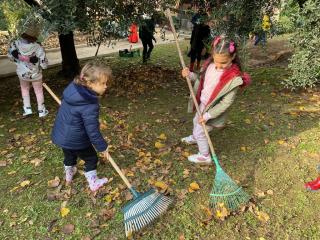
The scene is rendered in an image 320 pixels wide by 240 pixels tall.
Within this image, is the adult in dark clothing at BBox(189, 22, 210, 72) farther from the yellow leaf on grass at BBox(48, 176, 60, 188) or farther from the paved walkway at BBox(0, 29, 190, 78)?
the yellow leaf on grass at BBox(48, 176, 60, 188)

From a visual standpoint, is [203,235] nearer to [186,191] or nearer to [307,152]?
[186,191]

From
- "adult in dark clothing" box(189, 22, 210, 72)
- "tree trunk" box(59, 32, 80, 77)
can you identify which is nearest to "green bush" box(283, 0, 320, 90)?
"adult in dark clothing" box(189, 22, 210, 72)

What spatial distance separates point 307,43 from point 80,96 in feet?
15.1

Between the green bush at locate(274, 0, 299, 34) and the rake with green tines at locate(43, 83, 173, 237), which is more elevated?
the green bush at locate(274, 0, 299, 34)

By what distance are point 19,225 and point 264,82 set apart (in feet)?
20.3

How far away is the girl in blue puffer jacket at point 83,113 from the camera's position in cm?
359

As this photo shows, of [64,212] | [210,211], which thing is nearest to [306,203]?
[210,211]

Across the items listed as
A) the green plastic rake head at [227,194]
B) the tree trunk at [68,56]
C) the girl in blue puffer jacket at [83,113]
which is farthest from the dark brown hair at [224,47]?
the tree trunk at [68,56]

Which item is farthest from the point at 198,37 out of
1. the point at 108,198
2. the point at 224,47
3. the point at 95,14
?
Answer: the point at 108,198

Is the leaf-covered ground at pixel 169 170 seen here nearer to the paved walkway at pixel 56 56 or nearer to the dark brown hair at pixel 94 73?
the dark brown hair at pixel 94 73

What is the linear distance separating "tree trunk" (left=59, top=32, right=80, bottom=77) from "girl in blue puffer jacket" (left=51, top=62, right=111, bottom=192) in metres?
4.66

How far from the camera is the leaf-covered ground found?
3.77 m

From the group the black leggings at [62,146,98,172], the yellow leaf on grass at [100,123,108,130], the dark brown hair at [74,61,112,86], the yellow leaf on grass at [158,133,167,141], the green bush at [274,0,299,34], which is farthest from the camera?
the green bush at [274,0,299,34]

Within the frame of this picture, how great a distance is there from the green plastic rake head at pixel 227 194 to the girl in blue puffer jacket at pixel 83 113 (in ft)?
4.18
